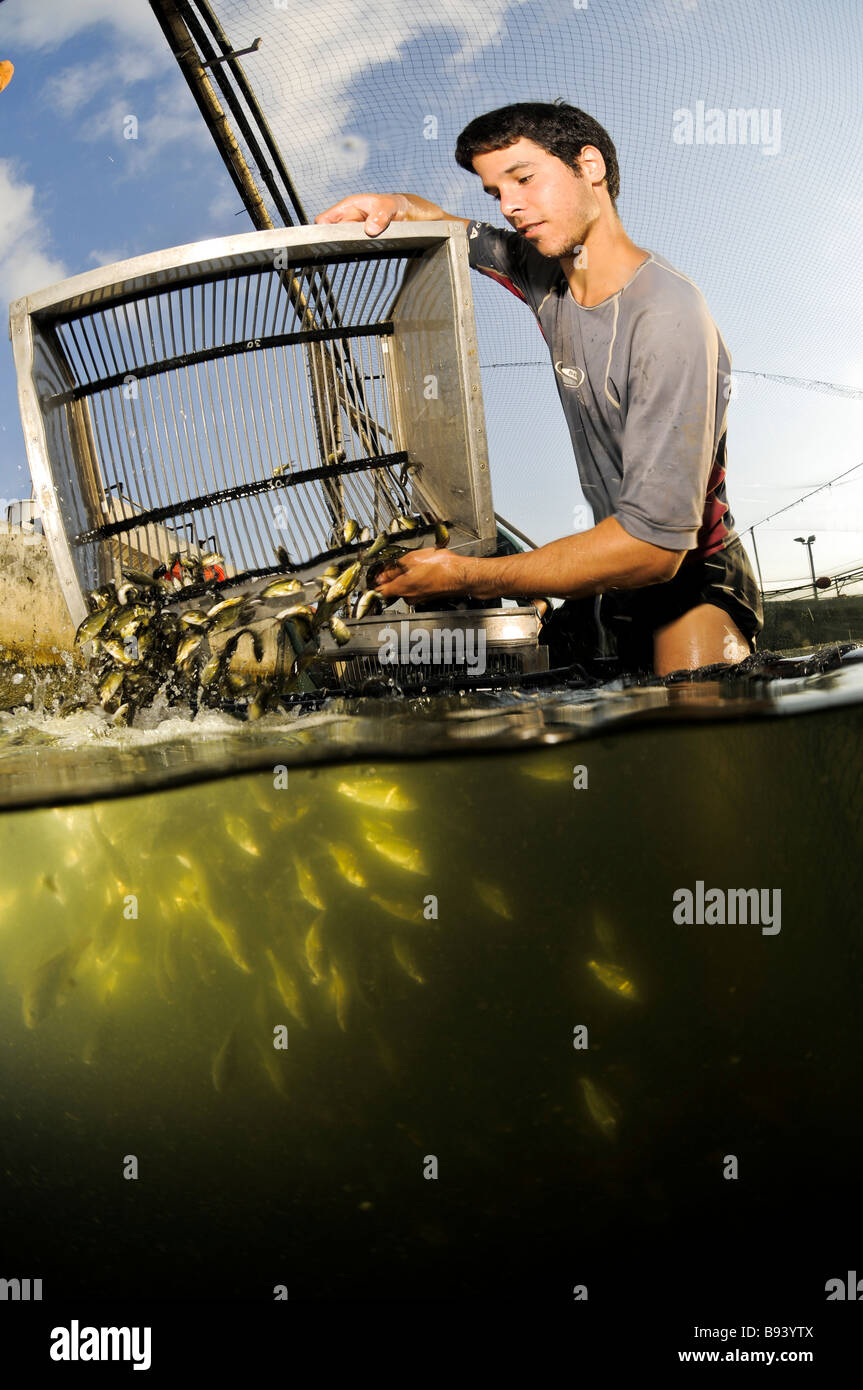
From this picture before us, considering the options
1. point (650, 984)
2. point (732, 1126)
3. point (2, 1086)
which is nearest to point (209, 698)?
point (2, 1086)

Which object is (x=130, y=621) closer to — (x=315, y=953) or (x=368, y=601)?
(x=368, y=601)

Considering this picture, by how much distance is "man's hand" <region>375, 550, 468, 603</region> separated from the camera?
2457mm

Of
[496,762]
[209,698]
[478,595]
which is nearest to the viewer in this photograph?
[496,762]

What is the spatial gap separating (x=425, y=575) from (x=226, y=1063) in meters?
1.37

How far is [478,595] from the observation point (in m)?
2.55

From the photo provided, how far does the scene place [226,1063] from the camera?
153 centimetres

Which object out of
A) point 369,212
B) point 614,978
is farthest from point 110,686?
point 369,212

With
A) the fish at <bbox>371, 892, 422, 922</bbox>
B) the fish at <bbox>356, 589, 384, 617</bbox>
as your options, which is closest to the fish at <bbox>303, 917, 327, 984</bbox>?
the fish at <bbox>371, 892, 422, 922</bbox>

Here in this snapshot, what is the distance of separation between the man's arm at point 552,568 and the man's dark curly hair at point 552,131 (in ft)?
3.55

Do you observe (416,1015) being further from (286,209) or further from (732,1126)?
(286,209)

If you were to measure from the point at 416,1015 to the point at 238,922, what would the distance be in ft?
1.12

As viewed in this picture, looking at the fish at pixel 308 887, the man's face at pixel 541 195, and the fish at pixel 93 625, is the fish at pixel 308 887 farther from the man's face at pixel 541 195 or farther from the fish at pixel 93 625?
the man's face at pixel 541 195

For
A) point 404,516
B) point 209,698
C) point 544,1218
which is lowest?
point 544,1218

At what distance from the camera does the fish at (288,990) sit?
152 centimetres
